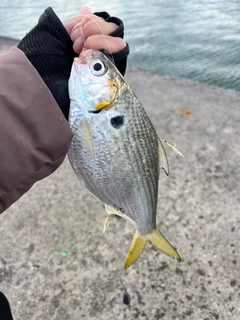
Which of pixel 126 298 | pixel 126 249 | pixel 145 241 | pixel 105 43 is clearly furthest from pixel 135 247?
pixel 105 43

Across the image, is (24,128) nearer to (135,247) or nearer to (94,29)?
(94,29)

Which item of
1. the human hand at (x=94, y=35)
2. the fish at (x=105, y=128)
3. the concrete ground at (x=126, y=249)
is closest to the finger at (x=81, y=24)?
the human hand at (x=94, y=35)

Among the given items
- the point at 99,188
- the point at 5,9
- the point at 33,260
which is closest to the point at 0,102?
the point at 99,188

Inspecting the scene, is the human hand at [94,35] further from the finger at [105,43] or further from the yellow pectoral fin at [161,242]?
the yellow pectoral fin at [161,242]

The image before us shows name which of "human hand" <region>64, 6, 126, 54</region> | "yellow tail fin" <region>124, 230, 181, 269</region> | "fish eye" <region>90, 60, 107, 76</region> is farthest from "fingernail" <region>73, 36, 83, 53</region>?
"yellow tail fin" <region>124, 230, 181, 269</region>

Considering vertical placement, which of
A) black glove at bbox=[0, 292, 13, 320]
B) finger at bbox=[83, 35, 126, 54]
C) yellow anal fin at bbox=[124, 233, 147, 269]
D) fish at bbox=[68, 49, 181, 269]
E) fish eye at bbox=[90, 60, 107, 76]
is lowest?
black glove at bbox=[0, 292, 13, 320]

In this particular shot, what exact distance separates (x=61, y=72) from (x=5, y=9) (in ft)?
19.6

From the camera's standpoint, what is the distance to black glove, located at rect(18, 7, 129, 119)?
1.36m

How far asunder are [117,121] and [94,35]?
35 centimetres

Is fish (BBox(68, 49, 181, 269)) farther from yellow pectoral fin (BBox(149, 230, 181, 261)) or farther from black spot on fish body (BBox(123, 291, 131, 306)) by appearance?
black spot on fish body (BBox(123, 291, 131, 306))

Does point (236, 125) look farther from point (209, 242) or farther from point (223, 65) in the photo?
point (223, 65)

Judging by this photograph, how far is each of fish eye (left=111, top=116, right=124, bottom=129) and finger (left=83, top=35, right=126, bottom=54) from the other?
29cm

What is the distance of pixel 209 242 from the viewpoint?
2.17 m

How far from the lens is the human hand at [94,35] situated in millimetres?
1335
